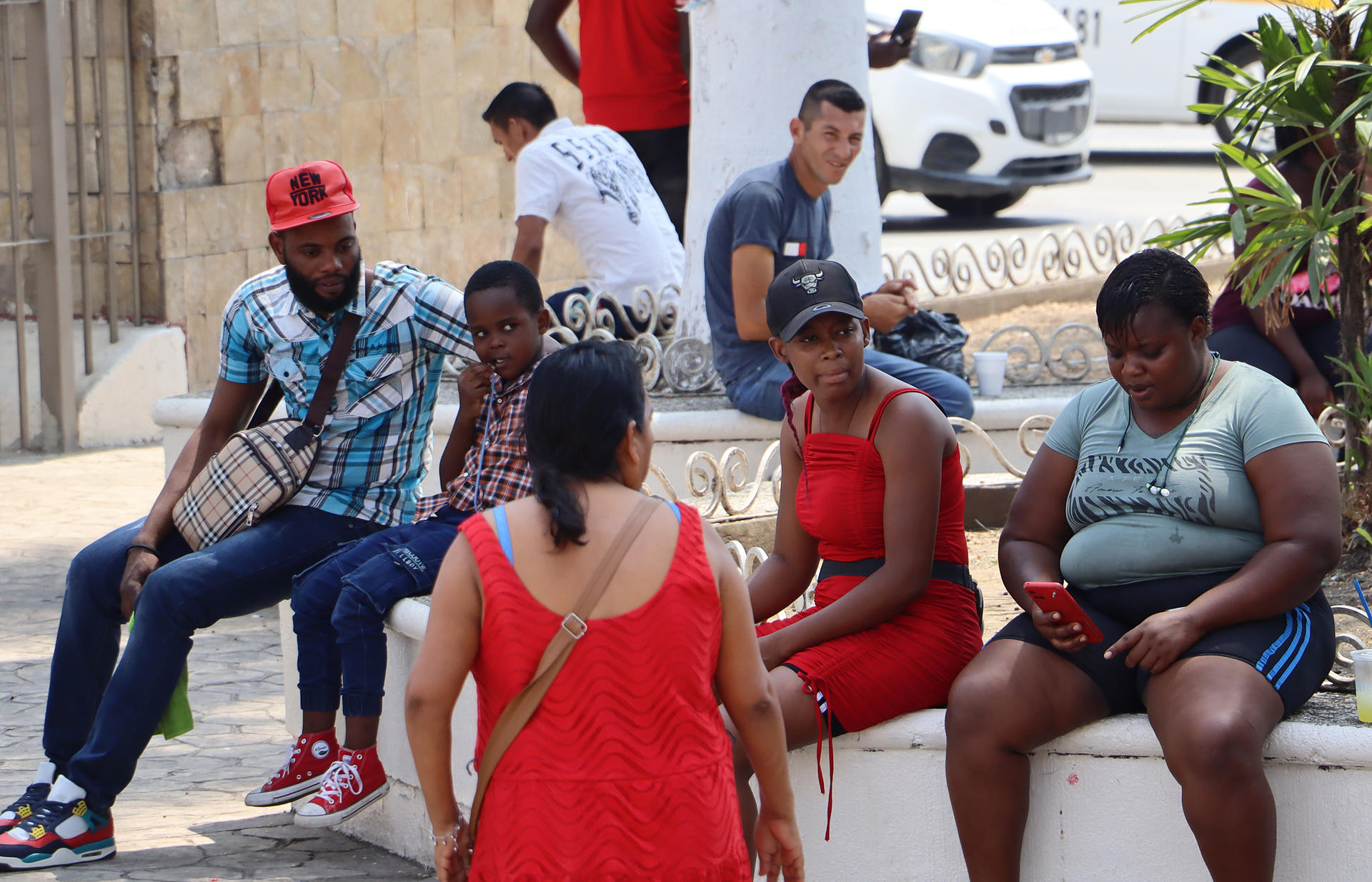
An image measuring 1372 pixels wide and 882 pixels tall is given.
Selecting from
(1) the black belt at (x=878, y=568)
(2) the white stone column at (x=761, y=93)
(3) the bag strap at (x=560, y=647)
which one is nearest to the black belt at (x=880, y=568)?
(1) the black belt at (x=878, y=568)

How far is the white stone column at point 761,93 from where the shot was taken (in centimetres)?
638

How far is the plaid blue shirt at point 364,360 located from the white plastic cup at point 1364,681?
219 centimetres

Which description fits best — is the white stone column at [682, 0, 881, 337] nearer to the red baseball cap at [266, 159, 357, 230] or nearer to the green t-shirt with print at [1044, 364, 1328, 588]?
the red baseball cap at [266, 159, 357, 230]

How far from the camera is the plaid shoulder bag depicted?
3.96 metres

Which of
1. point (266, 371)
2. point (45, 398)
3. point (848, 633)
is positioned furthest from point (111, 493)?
point (848, 633)

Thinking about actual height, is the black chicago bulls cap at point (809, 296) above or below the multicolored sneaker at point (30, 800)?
above

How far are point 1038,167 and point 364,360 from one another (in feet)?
30.8

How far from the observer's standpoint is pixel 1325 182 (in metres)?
4.63

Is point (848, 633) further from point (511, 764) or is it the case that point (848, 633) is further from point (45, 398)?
point (45, 398)

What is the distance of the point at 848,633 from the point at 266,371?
1.84 metres

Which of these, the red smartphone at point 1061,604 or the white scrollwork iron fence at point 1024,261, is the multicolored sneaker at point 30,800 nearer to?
the red smartphone at point 1061,604

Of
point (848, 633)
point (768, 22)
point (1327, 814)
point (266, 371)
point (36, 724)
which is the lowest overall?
point (36, 724)

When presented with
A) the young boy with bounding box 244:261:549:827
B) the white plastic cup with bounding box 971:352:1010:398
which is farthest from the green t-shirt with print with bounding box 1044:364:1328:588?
the white plastic cup with bounding box 971:352:1010:398

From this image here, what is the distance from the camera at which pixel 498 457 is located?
3.83 meters
